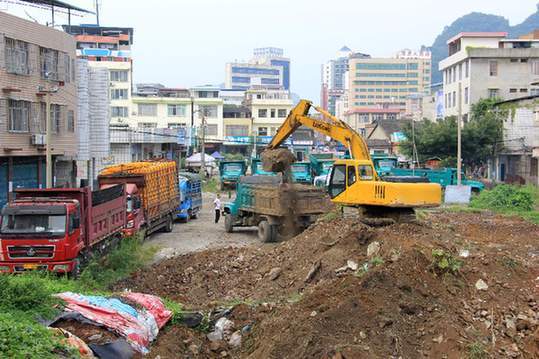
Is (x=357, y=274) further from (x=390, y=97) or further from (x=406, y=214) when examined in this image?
(x=390, y=97)

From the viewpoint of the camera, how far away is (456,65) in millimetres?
60438

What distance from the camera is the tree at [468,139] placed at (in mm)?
46344

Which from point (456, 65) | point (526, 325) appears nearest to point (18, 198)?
point (526, 325)

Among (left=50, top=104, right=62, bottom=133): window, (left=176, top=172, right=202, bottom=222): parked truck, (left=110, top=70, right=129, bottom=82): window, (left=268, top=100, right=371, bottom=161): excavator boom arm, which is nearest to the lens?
(left=268, top=100, right=371, bottom=161): excavator boom arm

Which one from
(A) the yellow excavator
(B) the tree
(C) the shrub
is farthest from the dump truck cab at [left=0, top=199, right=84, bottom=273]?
(B) the tree

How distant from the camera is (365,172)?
20.0 m

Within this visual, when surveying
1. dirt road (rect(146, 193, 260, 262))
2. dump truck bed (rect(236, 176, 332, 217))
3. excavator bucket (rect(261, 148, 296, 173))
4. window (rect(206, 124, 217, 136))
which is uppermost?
window (rect(206, 124, 217, 136))

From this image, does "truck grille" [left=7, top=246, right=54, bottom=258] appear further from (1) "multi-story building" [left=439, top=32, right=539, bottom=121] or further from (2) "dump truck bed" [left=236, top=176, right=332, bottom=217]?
(1) "multi-story building" [left=439, top=32, right=539, bottom=121]

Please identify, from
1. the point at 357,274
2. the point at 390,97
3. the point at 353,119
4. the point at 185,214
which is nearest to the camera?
the point at 357,274

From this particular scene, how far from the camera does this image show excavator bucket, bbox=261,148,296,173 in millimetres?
22578

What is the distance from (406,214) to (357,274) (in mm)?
5943

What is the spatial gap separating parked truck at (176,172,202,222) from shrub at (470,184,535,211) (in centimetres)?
1319

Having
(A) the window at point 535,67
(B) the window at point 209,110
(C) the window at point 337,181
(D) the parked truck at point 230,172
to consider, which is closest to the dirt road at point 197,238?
(C) the window at point 337,181

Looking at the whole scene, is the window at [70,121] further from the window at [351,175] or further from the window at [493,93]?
the window at [493,93]
